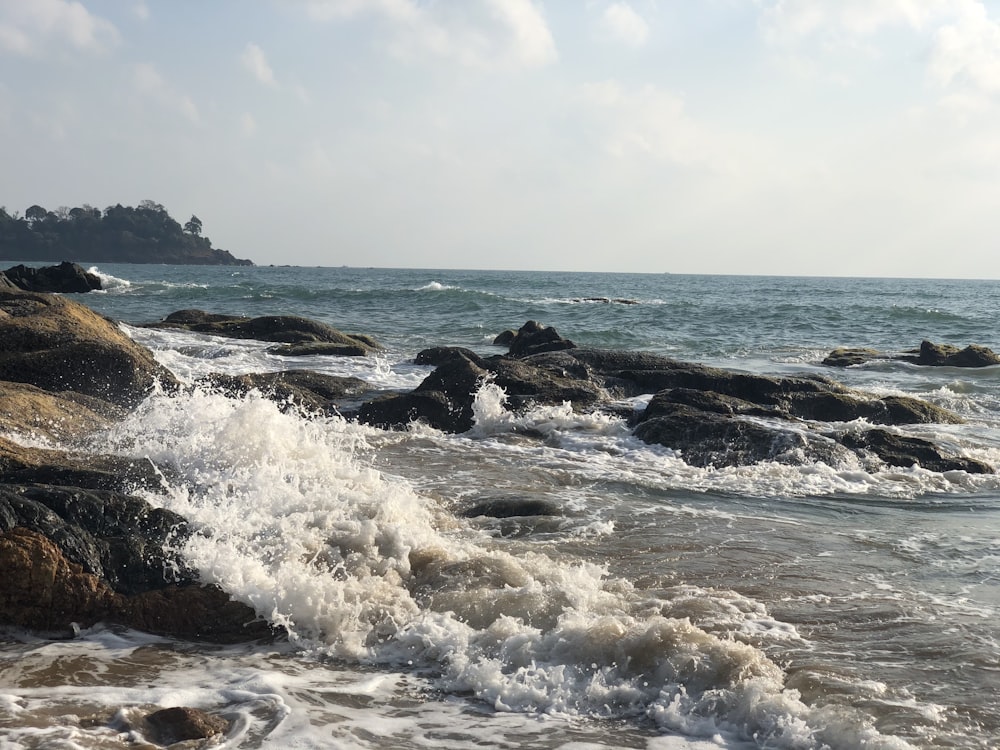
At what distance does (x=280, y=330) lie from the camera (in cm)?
2056

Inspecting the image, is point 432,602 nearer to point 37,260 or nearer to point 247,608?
point 247,608

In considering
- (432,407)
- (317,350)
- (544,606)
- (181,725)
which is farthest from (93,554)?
(317,350)

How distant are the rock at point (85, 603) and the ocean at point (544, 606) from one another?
0.10 meters

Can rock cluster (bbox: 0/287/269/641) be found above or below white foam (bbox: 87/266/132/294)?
below

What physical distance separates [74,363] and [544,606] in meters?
6.71

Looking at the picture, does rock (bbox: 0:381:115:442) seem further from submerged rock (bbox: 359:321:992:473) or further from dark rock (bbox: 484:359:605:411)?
dark rock (bbox: 484:359:605:411)

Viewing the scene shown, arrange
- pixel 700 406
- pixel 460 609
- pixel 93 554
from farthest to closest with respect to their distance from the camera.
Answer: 1. pixel 700 406
2. pixel 460 609
3. pixel 93 554

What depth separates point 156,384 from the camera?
9.48 m

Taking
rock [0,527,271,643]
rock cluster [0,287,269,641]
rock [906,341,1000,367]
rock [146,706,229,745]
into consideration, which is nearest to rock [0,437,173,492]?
rock cluster [0,287,269,641]

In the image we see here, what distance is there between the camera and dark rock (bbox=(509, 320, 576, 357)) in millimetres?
17516

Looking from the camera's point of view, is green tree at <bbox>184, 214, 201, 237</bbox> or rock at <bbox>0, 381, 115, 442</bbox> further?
green tree at <bbox>184, 214, 201, 237</bbox>

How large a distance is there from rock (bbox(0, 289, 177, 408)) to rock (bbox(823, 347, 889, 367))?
1582cm

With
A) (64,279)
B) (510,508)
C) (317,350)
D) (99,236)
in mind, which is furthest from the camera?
(99,236)

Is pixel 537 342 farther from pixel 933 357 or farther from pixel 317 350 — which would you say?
pixel 933 357
